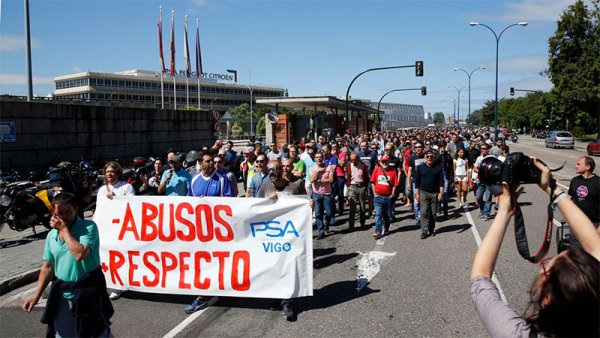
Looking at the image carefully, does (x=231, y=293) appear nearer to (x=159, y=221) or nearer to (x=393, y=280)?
(x=159, y=221)

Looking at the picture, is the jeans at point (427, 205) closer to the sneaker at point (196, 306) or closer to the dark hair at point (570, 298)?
the sneaker at point (196, 306)

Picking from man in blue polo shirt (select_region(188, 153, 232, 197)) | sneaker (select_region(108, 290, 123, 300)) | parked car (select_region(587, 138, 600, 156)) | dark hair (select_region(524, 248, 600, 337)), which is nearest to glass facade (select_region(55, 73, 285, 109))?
parked car (select_region(587, 138, 600, 156))

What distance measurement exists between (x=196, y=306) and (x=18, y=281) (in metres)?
2.93

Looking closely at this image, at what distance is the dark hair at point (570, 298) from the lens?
1.49 meters

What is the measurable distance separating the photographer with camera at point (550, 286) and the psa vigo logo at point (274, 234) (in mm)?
3825

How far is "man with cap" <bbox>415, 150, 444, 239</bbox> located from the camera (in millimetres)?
9578

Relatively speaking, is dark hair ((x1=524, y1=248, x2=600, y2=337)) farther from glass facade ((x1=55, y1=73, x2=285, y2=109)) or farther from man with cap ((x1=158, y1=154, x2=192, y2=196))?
glass facade ((x1=55, y1=73, x2=285, y2=109))

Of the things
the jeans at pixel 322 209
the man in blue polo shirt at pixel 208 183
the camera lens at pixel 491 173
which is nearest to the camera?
the camera lens at pixel 491 173

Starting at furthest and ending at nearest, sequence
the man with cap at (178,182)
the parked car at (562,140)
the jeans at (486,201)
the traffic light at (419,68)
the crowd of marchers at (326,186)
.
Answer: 1. the parked car at (562,140)
2. the traffic light at (419,68)
3. the jeans at (486,201)
4. the man with cap at (178,182)
5. the crowd of marchers at (326,186)

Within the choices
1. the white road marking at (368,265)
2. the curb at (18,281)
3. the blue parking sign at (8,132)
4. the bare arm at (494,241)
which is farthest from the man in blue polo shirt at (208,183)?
the blue parking sign at (8,132)

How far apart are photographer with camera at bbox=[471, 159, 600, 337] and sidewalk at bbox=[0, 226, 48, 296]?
6657 mm

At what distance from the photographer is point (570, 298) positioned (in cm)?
151

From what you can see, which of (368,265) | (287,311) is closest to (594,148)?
(368,265)

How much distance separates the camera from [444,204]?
11836 millimetres
